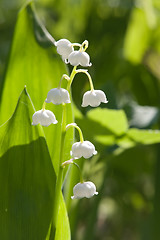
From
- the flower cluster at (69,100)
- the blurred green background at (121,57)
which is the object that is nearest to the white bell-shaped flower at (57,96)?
the flower cluster at (69,100)

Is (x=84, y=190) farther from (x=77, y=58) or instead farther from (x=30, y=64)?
(x=30, y=64)

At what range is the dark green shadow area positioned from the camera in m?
0.61

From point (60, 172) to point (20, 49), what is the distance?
28cm

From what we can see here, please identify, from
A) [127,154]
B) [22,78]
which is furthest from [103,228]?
[22,78]

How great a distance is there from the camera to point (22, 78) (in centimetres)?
75

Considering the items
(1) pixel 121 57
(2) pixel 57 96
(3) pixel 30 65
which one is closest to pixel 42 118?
(2) pixel 57 96

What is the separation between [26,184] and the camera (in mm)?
613

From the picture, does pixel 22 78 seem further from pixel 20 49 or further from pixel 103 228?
pixel 103 228

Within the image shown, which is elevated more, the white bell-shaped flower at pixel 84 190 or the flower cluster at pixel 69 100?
the flower cluster at pixel 69 100

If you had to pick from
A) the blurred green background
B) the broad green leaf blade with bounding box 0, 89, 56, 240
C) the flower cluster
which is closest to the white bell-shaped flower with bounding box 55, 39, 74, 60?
the flower cluster

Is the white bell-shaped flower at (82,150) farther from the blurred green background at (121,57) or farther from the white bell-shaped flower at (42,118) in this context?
the blurred green background at (121,57)

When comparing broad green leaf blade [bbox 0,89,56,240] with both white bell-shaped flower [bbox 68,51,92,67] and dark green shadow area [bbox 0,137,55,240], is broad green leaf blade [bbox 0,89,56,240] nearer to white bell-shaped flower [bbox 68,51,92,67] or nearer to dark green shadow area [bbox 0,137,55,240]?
dark green shadow area [bbox 0,137,55,240]

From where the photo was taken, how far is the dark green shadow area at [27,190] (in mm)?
611

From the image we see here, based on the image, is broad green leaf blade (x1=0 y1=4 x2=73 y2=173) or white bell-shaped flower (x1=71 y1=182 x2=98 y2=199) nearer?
white bell-shaped flower (x1=71 y1=182 x2=98 y2=199)
